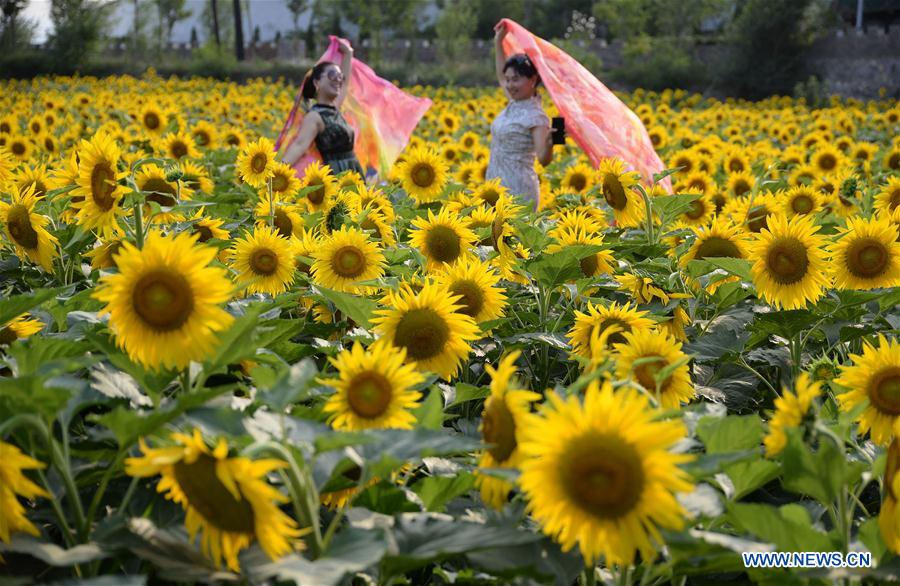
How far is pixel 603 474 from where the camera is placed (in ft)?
3.93

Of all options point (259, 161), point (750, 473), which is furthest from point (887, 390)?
point (259, 161)

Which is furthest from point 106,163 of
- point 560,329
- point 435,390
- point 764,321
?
point 764,321

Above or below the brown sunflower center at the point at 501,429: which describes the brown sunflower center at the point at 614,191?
above

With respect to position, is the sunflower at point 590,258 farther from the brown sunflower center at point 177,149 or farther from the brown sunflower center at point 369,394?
the brown sunflower center at point 177,149

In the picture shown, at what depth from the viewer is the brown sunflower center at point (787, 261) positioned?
2504 mm

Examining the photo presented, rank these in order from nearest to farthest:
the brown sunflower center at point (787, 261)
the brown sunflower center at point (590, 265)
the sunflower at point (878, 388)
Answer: the sunflower at point (878, 388), the brown sunflower center at point (787, 261), the brown sunflower center at point (590, 265)

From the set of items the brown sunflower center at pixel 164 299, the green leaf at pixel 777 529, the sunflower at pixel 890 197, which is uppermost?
the brown sunflower center at pixel 164 299

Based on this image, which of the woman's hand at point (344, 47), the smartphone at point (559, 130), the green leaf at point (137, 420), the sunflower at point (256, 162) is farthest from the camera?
the woman's hand at point (344, 47)

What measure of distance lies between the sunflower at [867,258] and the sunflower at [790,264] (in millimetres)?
199

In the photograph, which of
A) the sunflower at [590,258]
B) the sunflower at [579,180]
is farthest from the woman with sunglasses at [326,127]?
the sunflower at [590,258]

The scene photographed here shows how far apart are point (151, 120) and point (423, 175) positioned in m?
4.17

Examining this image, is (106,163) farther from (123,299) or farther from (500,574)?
(500,574)

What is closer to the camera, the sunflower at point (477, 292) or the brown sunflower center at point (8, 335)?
the brown sunflower center at point (8, 335)

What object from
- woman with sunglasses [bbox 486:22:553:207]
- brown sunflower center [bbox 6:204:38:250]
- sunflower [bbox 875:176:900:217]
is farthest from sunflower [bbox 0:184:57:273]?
woman with sunglasses [bbox 486:22:553:207]
